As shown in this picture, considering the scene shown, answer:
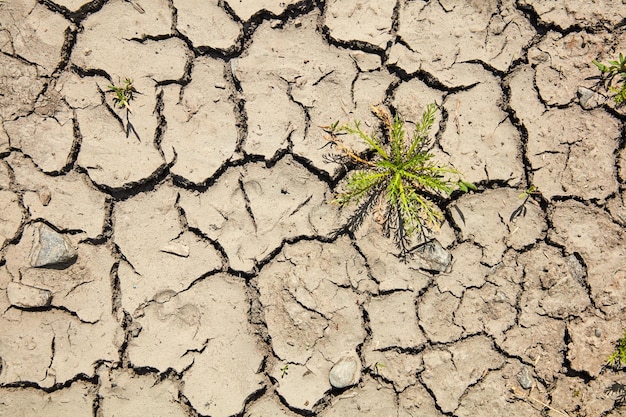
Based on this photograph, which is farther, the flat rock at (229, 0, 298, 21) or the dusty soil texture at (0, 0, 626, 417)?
the flat rock at (229, 0, 298, 21)

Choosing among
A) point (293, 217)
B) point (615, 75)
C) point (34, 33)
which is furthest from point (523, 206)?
point (34, 33)

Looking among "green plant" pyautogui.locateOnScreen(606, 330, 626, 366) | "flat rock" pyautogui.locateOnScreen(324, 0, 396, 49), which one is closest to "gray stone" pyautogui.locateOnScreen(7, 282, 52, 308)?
A: "flat rock" pyautogui.locateOnScreen(324, 0, 396, 49)

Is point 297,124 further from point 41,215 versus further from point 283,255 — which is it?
point 41,215

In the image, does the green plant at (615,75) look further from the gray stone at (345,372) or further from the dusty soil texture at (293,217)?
the gray stone at (345,372)

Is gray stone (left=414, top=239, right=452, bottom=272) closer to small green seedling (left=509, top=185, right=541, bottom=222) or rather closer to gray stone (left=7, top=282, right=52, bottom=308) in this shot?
small green seedling (left=509, top=185, right=541, bottom=222)

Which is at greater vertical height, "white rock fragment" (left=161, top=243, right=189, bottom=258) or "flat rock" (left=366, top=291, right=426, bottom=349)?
"white rock fragment" (left=161, top=243, right=189, bottom=258)

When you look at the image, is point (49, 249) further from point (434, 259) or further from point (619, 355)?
point (619, 355)

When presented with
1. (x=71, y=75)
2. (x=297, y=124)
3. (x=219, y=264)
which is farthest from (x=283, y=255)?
(x=71, y=75)
